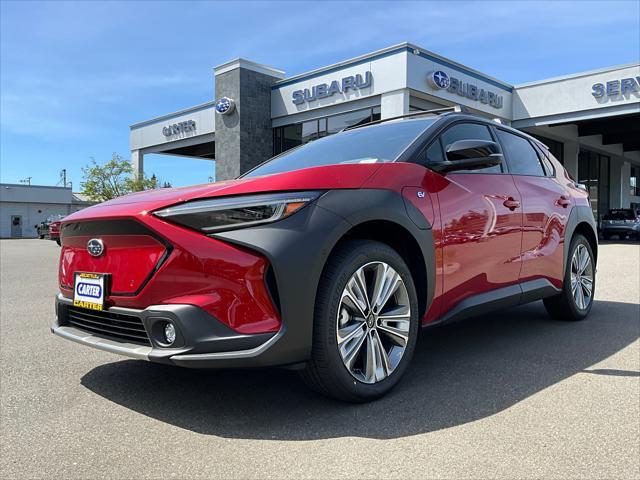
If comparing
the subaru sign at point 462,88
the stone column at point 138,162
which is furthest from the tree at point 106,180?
the subaru sign at point 462,88

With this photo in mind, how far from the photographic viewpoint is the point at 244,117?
21.1 m

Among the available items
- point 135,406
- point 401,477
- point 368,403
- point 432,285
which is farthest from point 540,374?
point 135,406

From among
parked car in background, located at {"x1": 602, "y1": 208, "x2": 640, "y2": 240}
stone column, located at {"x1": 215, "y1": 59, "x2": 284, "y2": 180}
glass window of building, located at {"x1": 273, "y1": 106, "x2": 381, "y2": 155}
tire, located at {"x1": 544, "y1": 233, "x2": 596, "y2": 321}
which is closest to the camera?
tire, located at {"x1": 544, "y1": 233, "x2": 596, "y2": 321}

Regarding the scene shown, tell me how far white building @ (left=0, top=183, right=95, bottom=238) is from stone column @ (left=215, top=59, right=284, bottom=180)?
120ft

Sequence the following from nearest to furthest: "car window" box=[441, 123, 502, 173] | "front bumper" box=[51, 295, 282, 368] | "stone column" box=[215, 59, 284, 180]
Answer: "front bumper" box=[51, 295, 282, 368] → "car window" box=[441, 123, 502, 173] → "stone column" box=[215, 59, 284, 180]

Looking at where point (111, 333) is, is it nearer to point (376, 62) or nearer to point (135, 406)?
point (135, 406)

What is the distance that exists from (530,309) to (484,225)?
266 centimetres

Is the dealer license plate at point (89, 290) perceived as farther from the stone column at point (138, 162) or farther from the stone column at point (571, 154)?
the stone column at point (138, 162)

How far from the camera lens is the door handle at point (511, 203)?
387 cm

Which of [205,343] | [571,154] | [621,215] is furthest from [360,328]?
[571,154]

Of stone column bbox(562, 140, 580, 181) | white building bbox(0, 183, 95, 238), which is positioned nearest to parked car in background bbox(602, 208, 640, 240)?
stone column bbox(562, 140, 580, 181)

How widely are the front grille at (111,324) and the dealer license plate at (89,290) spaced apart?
0.16ft

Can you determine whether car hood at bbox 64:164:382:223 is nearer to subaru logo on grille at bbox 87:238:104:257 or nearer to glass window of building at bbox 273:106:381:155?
subaru logo on grille at bbox 87:238:104:257

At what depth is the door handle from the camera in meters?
3.87
